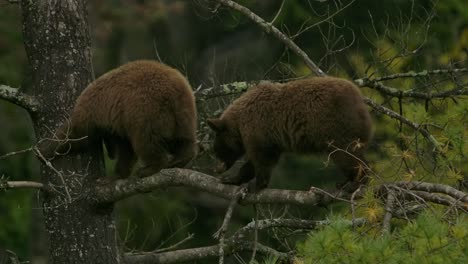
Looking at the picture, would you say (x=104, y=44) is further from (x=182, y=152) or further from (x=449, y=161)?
(x=449, y=161)

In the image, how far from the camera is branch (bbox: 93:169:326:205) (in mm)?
6832

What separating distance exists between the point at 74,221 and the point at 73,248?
214 mm

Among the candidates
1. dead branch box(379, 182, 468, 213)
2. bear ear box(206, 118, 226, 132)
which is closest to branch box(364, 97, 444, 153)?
dead branch box(379, 182, 468, 213)

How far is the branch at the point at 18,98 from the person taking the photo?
299 inches

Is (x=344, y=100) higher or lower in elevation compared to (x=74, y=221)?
higher

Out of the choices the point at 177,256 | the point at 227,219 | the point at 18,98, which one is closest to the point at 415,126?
the point at 227,219

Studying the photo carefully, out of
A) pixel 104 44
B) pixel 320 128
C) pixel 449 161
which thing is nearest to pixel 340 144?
pixel 320 128

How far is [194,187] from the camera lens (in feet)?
24.0

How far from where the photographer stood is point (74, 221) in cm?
786

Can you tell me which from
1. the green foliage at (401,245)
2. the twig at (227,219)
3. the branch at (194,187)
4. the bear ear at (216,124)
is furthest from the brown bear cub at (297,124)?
the green foliage at (401,245)

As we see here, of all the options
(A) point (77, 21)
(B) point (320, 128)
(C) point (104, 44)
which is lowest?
(C) point (104, 44)

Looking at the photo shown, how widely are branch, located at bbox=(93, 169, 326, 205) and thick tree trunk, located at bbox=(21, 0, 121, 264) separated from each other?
19 centimetres

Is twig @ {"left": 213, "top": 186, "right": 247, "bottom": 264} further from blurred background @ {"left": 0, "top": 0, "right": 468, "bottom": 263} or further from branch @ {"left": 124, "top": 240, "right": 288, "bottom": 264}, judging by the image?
blurred background @ {"left": 0, "top": 0, "right": 468, "bottom": 263}

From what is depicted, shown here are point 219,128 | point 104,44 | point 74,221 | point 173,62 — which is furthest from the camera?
point 104,44
